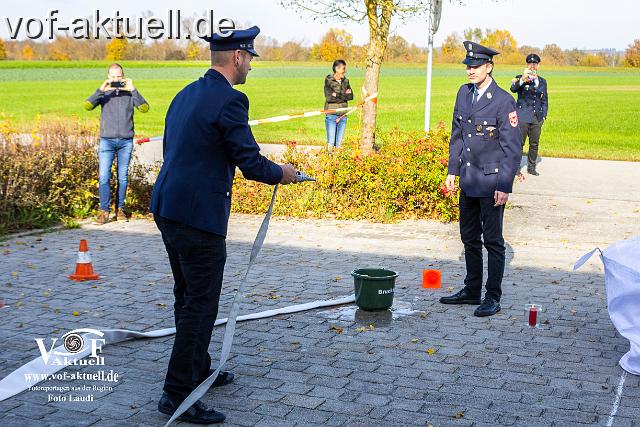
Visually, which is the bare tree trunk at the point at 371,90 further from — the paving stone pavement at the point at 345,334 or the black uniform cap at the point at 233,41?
the black uniform cap at the point at 233,41

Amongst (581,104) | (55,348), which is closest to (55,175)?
(55,348)

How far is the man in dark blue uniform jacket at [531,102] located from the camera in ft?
54.0

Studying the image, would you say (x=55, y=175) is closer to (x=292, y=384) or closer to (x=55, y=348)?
(x=55, y=348)

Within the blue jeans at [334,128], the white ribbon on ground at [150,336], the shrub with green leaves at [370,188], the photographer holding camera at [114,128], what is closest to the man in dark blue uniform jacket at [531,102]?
the blue jeans at [334,128]

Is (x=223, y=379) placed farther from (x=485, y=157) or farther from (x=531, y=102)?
(x=531, y=102)

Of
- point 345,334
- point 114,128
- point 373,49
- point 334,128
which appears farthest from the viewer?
point 334,128

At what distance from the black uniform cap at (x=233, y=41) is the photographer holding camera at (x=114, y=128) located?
6315 millimetres

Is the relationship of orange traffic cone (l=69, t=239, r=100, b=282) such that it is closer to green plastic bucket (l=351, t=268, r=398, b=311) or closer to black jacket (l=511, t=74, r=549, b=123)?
green plastic bucket (l=351, t=268, r=398, b=311)

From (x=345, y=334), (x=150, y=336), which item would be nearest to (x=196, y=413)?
(x=150, y=336)

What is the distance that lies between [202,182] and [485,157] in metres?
3.06

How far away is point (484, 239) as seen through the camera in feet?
24.1

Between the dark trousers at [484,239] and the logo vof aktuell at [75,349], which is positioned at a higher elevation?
the dark trousers at [484,239]

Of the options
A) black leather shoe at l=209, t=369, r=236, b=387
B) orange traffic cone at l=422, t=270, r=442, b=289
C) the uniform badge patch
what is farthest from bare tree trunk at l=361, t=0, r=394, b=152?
black leather shoe at l=209, t=369, r=236, b=387

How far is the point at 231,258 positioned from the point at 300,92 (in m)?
41.5
